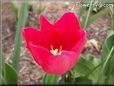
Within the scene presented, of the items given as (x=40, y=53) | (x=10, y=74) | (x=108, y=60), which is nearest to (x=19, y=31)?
(x=10, y=74)

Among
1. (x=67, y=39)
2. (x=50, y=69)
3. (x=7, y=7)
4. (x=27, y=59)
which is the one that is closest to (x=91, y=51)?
(x=27, y=59)

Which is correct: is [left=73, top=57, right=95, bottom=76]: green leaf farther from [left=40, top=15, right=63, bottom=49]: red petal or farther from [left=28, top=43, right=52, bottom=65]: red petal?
[left=28, top=43, right=52, bottom=65]: red petal

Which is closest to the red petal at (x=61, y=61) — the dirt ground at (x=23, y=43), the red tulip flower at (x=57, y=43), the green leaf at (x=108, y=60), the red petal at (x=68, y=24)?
the red tulip flower at (x=57, y=43)

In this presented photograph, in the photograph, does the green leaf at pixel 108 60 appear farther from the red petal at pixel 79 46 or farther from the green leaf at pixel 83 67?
the red petal at pixel 79 46

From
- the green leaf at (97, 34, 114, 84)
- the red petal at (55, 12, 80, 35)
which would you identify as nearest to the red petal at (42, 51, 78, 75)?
the red petal at (55, 12, 80, 35)

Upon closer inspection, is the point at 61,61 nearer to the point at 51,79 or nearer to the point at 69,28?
the point at 69,28

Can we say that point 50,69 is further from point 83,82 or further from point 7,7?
point 7,7
